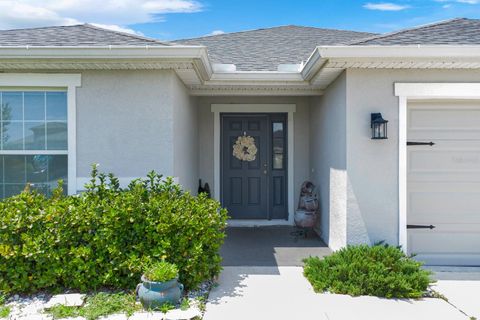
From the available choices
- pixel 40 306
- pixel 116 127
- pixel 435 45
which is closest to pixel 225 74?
pixel 116 127

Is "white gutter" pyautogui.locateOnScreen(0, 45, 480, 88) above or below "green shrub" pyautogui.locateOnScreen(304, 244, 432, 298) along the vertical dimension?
above

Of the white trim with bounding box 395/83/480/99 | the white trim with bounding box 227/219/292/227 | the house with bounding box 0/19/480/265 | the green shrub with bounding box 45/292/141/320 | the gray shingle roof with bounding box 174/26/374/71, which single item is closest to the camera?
the green shrub with bounding box 45/292/141/320

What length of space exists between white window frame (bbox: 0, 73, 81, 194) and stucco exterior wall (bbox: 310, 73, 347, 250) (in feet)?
12.4

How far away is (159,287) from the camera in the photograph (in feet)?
11.7

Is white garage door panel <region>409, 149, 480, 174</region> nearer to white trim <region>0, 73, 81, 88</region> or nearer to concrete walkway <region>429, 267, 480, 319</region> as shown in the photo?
concrete walkway <region>429, 267, 480, 319</region>

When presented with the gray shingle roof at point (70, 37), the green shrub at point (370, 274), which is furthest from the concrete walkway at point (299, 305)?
the gray shingle roof at point (70, 37)

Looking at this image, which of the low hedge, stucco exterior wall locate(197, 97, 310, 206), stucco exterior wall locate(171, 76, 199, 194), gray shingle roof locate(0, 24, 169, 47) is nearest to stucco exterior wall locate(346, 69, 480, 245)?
the low hedge

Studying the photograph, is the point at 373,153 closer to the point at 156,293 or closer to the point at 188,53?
the point at 188,53

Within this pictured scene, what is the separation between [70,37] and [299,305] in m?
4.71

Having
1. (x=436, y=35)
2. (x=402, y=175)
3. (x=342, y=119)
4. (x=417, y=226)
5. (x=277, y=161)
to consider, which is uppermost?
(x=436, y=35)

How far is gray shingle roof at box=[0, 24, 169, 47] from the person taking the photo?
16.2 ft

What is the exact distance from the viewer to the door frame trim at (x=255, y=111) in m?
7.91

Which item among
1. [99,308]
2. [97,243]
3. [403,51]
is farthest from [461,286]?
[97,243]

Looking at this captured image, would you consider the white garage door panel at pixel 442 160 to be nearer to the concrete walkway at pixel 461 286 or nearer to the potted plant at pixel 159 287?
the concrete walkway at pixel 461 286
